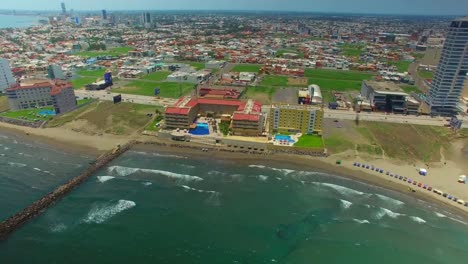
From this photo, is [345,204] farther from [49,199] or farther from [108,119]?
[108,119]

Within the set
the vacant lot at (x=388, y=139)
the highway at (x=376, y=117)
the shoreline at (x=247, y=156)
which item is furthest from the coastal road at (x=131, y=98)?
the vacant lot at (x=388, y=139)

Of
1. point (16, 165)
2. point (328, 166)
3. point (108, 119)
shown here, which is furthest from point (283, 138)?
point (16, 165)

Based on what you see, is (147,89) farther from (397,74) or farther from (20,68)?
(397,74)

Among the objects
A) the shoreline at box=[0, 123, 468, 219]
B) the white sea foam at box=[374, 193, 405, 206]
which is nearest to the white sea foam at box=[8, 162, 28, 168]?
the shoreline at box=[0, 123, 468, 219]

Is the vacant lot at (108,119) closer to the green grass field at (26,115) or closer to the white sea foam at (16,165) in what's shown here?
the green grass field at (26,115)

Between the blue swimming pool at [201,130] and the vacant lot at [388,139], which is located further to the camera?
the blue swimming pool at [201,130]

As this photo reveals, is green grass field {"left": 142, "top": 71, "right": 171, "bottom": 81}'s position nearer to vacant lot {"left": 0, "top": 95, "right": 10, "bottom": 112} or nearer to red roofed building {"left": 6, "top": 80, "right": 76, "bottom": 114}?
red roofed building {"left": 6, "top": 80, "right": 76, "bottom": 114}
